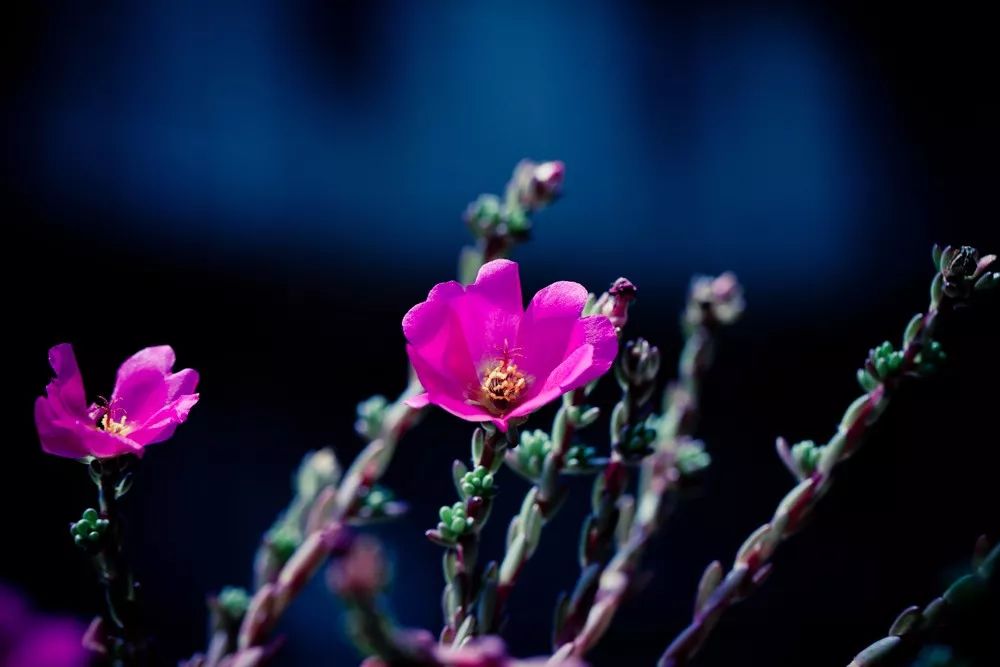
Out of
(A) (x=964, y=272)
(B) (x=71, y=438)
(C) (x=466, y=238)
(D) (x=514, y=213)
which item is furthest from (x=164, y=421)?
(C) (x=466, y=238)

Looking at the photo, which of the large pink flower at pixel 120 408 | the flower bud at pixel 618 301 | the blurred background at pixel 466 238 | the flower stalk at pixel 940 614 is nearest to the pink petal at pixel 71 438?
the large pink flower at pixel 120 408

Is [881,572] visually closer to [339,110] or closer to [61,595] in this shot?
[61,595]

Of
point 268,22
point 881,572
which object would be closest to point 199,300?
point 268,22

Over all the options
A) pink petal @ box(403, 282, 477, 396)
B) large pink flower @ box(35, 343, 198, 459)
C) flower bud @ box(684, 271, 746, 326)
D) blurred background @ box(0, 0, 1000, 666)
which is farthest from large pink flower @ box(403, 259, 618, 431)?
blurred background @ box(0, 0, 1000, 666)

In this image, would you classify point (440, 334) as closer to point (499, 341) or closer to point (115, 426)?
point (499, 341)

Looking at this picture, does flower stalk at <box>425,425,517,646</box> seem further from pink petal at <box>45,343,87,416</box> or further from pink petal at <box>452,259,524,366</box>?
pink petal at <box>45,343,87,416</box>

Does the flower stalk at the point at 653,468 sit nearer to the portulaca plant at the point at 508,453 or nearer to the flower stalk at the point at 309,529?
the portulaca plant at the point at 508,453
